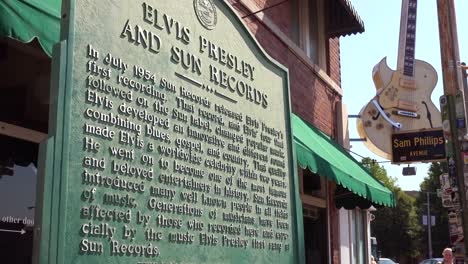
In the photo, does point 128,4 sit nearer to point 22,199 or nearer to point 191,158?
point 191,158

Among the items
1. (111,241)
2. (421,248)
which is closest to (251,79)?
(111,241)

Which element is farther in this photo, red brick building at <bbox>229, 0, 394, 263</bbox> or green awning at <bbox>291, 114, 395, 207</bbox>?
red brick building at <bbox>229, 0, 394, 263</bbox>

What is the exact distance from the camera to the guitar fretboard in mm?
13984

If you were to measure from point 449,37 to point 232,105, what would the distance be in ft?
22.8

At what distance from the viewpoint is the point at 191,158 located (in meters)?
4.12

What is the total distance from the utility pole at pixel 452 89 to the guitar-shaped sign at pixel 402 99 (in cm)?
331

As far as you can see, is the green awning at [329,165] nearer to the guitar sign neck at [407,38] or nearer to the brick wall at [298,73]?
the brick wall at [298,73]

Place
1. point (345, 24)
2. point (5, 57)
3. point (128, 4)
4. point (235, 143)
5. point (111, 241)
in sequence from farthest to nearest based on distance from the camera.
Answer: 1. point (345, 24)
2. point (5, 57)
3. point (235, 143)
4. point (128, 4)
5. point (111, 241)

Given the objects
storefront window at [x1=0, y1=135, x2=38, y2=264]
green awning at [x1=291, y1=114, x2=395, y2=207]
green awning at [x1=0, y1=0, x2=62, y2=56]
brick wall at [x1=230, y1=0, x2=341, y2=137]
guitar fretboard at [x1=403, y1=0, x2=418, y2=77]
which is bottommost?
storefront window at [x1=0, y1=135, x2=38, y2=264]

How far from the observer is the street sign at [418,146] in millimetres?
12344

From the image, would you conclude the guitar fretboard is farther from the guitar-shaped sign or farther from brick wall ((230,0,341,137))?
brick wall ((230,0,341,137))

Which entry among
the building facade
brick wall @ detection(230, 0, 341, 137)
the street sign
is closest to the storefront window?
the building facade

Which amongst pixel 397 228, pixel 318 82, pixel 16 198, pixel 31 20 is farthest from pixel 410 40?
pixel 397 228

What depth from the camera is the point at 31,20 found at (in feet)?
12.7
